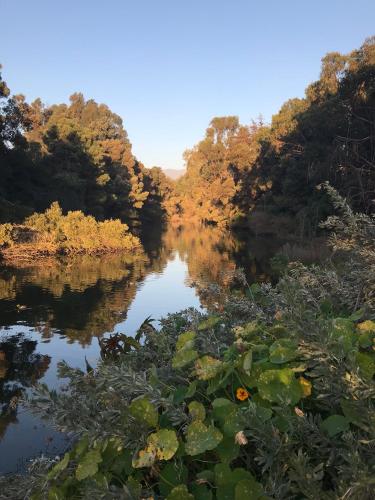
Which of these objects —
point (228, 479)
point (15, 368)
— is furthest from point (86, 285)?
point (228, 479)

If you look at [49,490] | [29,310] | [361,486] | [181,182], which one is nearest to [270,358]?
[361,486]

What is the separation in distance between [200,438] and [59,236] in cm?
2955

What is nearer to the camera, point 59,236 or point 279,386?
point 279,386

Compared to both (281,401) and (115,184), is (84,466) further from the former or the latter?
(115,184)

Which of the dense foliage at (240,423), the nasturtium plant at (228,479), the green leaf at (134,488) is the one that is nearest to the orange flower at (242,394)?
the dense foliage at (240,423)

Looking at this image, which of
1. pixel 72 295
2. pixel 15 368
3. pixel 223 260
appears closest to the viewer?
pixel 15 368

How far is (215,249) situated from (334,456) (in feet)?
115

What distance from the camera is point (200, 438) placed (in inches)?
82.0

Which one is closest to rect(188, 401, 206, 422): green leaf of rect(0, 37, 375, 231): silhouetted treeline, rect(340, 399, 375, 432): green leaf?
rect(340, 399, 375, 432): green leaf

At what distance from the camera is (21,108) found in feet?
103

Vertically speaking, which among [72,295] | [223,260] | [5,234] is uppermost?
[5,234]

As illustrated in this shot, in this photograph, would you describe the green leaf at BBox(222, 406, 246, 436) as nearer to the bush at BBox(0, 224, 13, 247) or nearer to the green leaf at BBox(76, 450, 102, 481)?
the green leaf at BBox(76, 450, 102, 481)

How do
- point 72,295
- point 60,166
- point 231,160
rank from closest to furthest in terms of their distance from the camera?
1. point 72,295
2. point 60,166
3. point 231,160

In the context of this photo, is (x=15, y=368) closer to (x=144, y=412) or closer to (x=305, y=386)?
(x=144, y=412)
